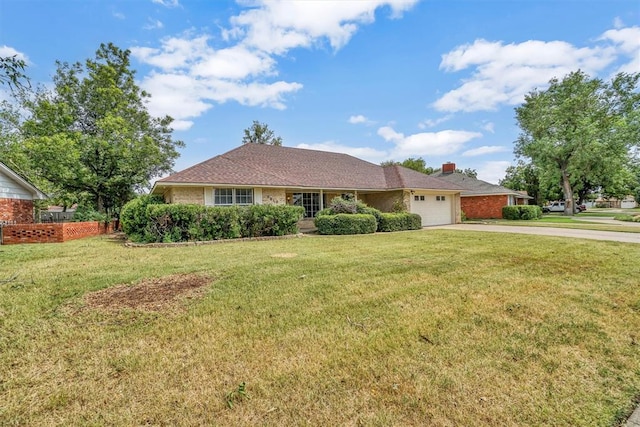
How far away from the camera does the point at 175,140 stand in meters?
25.8

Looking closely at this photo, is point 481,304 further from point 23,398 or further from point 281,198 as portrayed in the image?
point 281,198

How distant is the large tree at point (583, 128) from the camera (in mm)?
26797

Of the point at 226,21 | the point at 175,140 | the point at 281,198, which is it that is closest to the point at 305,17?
the point at 226,21

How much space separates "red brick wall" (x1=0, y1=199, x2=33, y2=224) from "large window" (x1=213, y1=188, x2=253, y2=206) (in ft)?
34.2

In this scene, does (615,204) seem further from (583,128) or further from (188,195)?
(188,195)

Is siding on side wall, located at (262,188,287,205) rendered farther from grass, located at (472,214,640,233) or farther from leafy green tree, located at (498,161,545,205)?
leafy green tree, located at (498,161,545,205)

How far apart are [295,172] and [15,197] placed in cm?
1474

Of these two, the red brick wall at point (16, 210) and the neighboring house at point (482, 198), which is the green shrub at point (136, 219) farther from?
the neighboring house at point (482, 198)

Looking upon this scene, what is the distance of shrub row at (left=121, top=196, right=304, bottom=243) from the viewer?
444 inches

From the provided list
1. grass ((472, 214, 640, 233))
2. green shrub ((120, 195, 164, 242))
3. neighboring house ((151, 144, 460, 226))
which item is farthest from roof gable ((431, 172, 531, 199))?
green shrub ((120, 195, 164, 242))

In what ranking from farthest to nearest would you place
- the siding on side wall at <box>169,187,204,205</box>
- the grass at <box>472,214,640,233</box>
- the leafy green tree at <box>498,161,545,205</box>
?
the leafy green tree at <box>498,161,545,205</box> → the grass at <box>472,214,640,233</box> → the siding on side wall at <box>169,187,204,205</box>

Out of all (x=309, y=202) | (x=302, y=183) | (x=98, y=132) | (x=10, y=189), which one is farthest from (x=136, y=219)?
(x=98, y=132)

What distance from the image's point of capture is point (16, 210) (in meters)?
15.2

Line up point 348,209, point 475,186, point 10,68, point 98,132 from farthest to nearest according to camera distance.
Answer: point 475,186 < point 98,132 < point 348,209 < point 10,68
